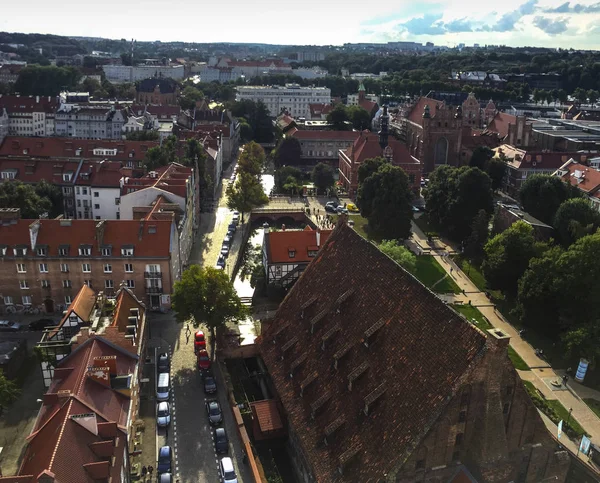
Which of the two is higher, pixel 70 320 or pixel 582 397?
pixel 70 320

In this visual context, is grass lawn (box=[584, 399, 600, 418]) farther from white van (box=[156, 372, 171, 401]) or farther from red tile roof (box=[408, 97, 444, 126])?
red tile roof (box=[408, 97, 444, 126])

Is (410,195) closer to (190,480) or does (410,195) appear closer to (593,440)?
(593,440)

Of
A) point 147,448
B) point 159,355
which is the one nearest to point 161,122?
point 159,355

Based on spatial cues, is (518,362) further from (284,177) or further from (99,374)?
(284,177)

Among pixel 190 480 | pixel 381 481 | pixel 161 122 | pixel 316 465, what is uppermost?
pixel 161 122

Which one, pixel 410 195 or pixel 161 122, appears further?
pixel 161 122

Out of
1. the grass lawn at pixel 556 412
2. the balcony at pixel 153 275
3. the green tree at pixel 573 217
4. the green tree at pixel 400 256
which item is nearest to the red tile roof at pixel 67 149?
the balcony at pixel 153 275

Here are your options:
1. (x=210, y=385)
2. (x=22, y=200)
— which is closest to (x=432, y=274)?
(x=210, y=385)
